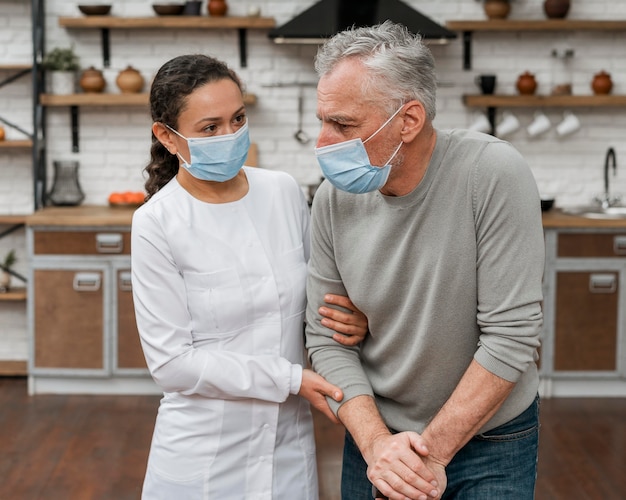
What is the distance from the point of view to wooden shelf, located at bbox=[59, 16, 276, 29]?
16.8 feet

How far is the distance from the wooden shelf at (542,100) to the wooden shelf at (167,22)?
46.7 inches

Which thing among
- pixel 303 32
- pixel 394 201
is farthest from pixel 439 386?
pixel 303 32

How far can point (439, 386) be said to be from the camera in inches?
71.3

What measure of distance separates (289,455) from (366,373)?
11.6 inches

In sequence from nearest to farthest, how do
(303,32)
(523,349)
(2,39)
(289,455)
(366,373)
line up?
(523,349), (366,373), (289,455), (303,32), (2,39)

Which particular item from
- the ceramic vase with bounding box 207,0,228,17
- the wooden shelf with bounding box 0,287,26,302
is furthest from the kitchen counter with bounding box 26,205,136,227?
the ceramic vase with bounding box 207,0,228,17

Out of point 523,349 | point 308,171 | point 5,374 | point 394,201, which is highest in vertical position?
point 394,201

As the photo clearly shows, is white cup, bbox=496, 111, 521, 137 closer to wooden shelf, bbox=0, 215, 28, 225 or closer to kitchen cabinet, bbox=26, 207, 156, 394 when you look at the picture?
kitchen cabinet, bbox=26, 207, 156, 394

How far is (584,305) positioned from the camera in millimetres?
4855

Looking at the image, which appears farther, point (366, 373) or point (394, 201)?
point (366, 373)

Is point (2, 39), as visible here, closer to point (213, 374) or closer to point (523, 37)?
point (523, 37)

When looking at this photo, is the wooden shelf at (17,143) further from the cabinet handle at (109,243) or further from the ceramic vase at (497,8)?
the ceramic vase at (497,8)

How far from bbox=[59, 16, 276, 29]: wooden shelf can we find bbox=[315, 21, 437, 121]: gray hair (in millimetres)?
3502

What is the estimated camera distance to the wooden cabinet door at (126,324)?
4.85 m
